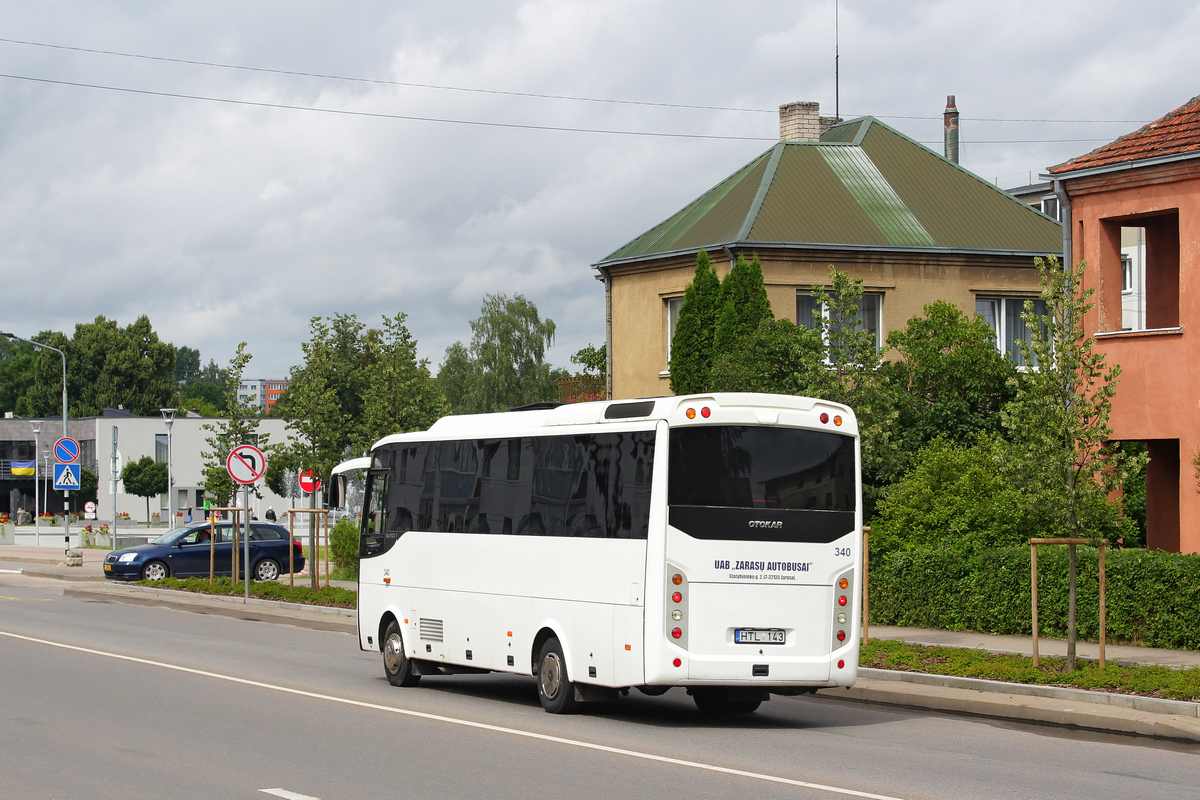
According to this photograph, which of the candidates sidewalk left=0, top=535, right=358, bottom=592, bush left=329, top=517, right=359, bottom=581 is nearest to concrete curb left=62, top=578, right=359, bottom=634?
sidewalk left=0, top=535, right=358, bottom=592

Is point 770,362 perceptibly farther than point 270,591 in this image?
No

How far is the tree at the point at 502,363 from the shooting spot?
79438 millimetres

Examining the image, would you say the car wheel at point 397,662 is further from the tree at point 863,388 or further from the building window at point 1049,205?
the building window at point 1049,205

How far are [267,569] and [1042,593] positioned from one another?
21.5 m

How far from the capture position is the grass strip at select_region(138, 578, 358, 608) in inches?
1042

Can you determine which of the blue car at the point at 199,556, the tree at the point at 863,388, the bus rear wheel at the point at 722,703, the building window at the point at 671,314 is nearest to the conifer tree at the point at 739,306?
the building window at the point at 671,314

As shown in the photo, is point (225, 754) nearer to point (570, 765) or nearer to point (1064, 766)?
point (570, 765)

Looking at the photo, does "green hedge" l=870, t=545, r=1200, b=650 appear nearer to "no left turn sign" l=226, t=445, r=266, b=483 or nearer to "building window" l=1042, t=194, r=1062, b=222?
"no left turn sign" l=226, t=445, r=266, b=483

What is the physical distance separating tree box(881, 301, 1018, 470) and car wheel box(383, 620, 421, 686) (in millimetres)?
12736

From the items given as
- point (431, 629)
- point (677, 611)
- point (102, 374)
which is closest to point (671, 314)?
point (431, 629)

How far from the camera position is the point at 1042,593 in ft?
58.3

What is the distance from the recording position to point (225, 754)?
33.0 feet

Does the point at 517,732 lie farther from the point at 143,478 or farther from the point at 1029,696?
the point at 143,478

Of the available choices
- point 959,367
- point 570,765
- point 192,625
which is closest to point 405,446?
point 570,765
